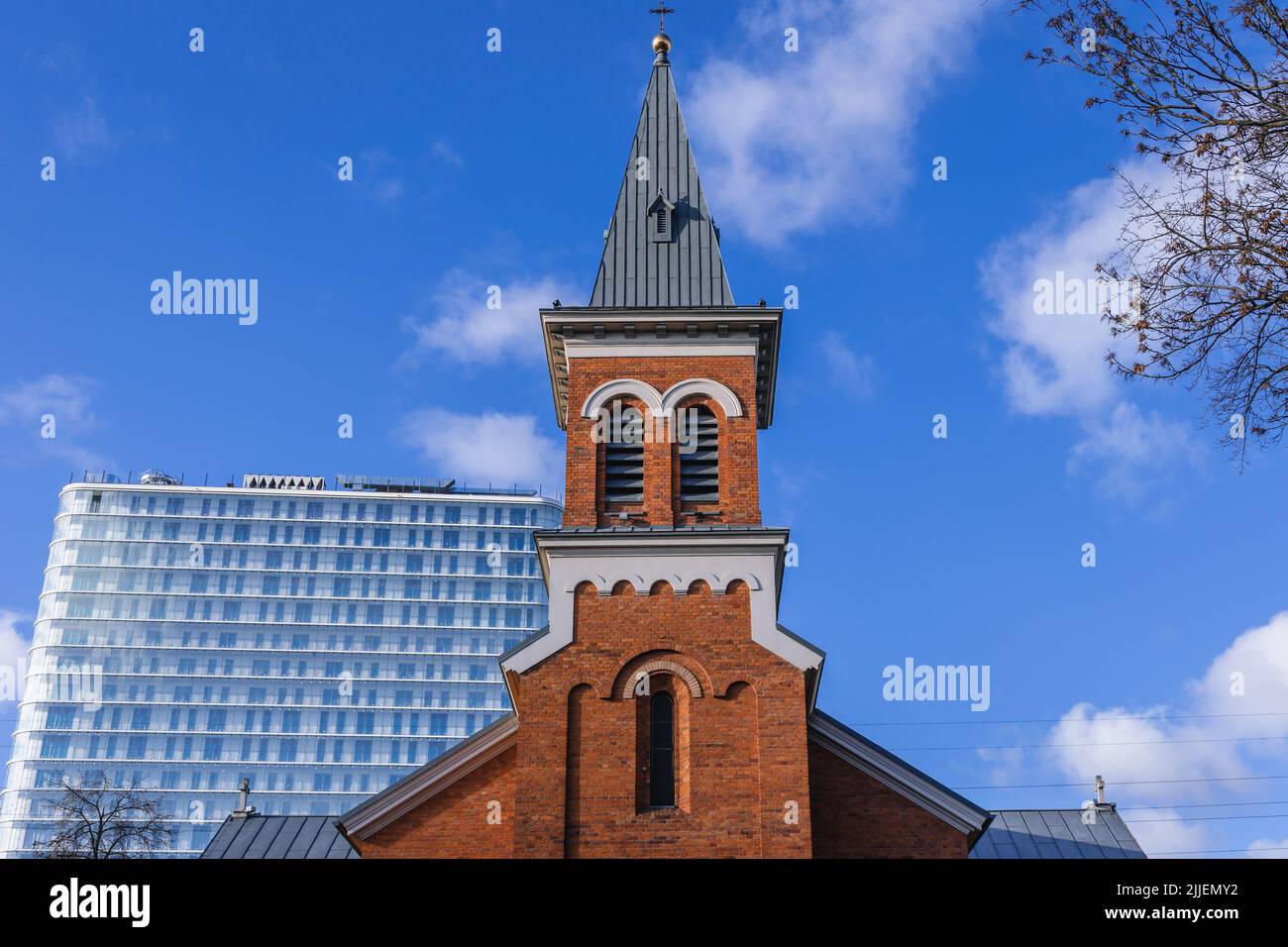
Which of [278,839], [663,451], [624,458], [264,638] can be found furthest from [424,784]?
[264,638]

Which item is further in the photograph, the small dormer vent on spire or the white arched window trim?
the small dormer vent on spire

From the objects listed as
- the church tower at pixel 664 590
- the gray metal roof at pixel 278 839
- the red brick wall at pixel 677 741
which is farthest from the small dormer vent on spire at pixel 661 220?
the gray metal roof at pixel 278 839

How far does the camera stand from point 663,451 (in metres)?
25.2

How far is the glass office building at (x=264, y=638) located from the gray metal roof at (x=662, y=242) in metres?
97.2

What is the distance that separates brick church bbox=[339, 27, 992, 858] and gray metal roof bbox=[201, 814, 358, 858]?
7992 mm

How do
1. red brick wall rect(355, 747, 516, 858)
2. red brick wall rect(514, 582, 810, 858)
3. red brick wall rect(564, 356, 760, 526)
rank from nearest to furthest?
1. red brick wall rect(514, 582, 810, 858)
2. red brick wall rect(355, 747, 516, 858)
3. red brick wall rect(564, 356, 760, 526)

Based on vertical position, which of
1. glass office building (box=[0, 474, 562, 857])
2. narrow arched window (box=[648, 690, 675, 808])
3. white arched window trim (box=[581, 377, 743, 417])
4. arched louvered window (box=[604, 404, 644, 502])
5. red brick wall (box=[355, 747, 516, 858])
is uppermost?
glass office building (box=[0, 474, 562, 857])

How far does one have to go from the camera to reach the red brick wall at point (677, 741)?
72.1ft

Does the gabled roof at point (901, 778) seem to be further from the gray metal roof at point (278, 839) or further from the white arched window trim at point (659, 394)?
the gray metal roof at point (278, 839)

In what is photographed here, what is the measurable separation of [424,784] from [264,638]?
108421 millimetres

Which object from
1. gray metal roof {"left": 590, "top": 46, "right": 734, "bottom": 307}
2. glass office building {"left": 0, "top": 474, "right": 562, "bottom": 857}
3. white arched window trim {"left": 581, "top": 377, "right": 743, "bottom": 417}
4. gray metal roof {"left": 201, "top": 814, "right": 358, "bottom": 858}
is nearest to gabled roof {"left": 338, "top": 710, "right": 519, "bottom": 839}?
white arched window trim {"left": 581, "top": 377, "right": 743, "bottom": 417}

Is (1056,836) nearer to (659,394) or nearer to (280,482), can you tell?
(659,394)

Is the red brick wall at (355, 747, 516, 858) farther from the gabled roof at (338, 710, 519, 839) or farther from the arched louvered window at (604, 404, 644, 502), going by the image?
the arched louvered window at (604, 404, 644, 502)

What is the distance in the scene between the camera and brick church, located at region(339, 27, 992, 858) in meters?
22.2
